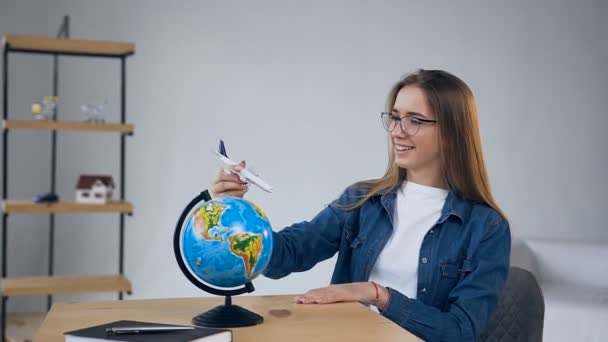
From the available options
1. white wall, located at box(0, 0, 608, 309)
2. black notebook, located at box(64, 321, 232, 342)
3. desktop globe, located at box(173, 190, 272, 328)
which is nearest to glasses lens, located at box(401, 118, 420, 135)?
desktop globe, located at box(173, 190, 272, 328)

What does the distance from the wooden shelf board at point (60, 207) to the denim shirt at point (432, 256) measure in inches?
73.3

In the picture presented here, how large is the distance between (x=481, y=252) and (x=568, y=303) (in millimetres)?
2203

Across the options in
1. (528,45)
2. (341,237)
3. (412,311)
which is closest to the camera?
(412,311)

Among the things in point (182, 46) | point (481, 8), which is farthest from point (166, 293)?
point (481, 8)

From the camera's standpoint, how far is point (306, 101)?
4938 millimetres

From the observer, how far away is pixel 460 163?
2023 millimetres

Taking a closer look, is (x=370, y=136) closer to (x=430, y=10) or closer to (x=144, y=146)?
(x=430, y=10)

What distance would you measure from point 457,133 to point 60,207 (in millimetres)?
2248

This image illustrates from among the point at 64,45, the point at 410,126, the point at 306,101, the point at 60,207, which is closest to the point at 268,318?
the point at 410,126

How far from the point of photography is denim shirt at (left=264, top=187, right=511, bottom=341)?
177 cm

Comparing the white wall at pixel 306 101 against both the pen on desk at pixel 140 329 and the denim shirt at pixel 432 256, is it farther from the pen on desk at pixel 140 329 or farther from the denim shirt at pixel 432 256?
the pen on desk at pixel 140 329

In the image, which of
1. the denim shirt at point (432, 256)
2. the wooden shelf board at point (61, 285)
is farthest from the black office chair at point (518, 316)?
the wooden shelf board at point (61, 285)

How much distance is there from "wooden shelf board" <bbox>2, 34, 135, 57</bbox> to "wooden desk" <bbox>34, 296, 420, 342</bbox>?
2.34 metres

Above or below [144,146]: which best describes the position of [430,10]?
above
